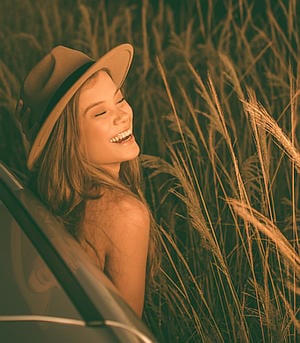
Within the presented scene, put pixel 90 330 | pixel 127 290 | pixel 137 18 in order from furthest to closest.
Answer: pixel 137 18, pixel 127 290, pixel 90 330

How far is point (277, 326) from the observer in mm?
2250

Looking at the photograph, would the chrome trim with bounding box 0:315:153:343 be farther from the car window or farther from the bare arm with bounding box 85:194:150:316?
Result: the bare arm with bounding box 85:194:150:316

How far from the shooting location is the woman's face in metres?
2.08

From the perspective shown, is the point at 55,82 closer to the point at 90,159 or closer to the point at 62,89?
the point at 62,89

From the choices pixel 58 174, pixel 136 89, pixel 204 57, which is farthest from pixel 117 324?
pixel 204 57

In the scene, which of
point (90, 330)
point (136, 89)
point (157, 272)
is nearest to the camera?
point (90, 330)

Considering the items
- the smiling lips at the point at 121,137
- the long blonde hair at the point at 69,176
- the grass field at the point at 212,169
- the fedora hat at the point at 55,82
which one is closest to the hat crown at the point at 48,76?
the fedora hat at the point at 55,82

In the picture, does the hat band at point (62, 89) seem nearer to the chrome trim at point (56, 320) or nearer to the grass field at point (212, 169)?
the grass field at point (212, 169)

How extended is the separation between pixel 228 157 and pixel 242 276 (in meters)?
0.82

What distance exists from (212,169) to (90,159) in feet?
3.23

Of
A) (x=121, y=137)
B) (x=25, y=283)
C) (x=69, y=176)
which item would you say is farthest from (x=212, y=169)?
(x=25, y=283)

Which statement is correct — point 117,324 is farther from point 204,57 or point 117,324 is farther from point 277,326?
point 204,57

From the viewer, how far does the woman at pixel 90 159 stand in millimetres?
1979

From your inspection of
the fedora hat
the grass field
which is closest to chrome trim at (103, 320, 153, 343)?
the grass field
